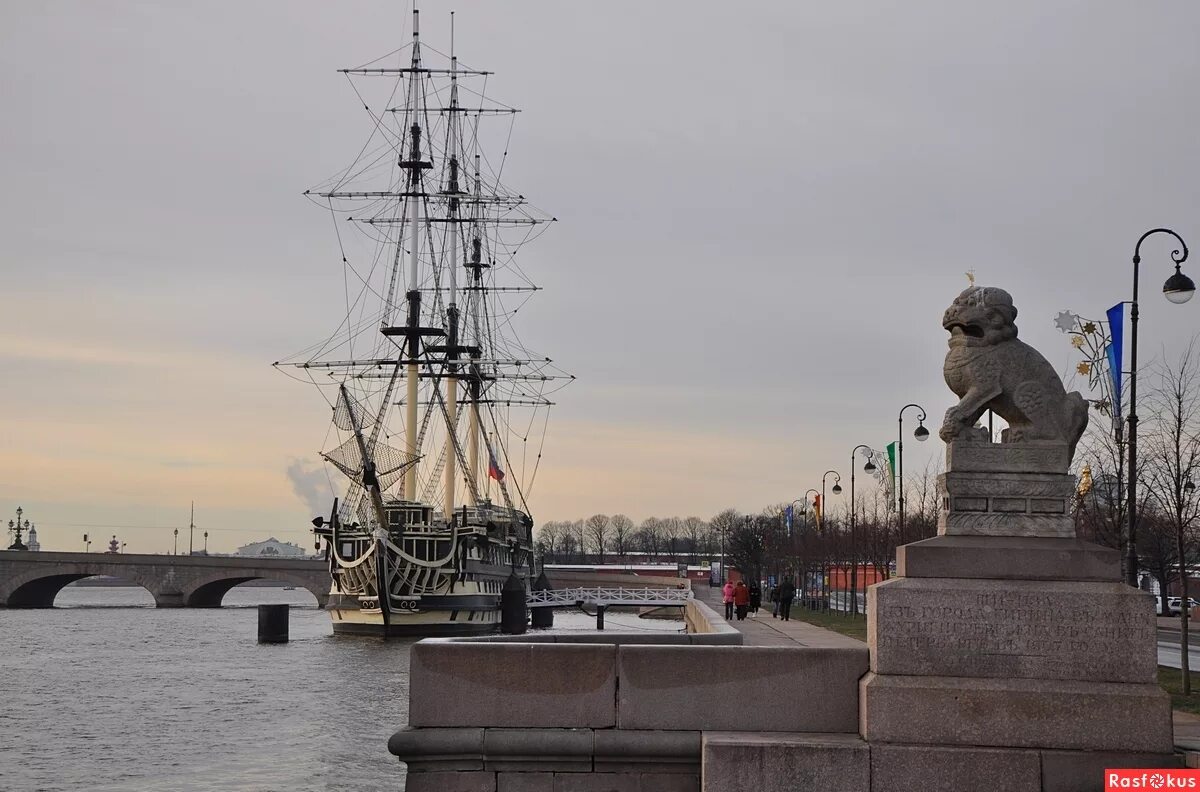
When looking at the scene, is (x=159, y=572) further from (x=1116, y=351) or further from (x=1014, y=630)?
(x=1014, y=630)

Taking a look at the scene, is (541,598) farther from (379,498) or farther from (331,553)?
(379,498)

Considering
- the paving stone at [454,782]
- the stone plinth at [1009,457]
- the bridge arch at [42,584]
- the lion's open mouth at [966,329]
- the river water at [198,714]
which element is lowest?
the bridge arch at [42,584]

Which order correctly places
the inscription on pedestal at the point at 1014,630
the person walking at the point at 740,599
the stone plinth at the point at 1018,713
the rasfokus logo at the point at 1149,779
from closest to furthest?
the rasfokus logo at the point at 1149,779 < the stone plinth at the point at 1018,713 < the inscription on pedestal at the point at 1014,630 < the person walking at the point at 740,599

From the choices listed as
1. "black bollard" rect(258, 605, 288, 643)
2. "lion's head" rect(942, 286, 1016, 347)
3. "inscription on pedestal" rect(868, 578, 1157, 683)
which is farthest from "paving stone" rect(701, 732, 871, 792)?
"black bollard" rect(258, 605, 288, 643)

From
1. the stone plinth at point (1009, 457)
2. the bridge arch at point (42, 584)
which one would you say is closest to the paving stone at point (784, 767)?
the stone plinth at point (1009, 457)

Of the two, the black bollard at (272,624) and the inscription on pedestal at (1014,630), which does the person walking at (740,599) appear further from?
the black bollard at (272,624)

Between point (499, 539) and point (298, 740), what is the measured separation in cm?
6636

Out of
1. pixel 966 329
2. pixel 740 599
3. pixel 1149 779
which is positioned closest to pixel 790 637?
pixel 740 599

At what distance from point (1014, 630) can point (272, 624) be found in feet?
202

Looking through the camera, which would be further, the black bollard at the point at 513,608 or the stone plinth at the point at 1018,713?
Answer: the black bollard at the point at 513,608

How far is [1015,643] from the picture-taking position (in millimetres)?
12336

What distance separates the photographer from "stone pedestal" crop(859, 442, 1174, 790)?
12.1 m

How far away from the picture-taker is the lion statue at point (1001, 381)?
13.0 metres

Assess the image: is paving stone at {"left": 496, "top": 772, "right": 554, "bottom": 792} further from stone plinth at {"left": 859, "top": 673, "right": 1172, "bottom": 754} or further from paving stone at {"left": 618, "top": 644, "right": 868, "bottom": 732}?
stone plinth at {"left": 859, "top": 673, "right": 1172, "bottom": 754}
